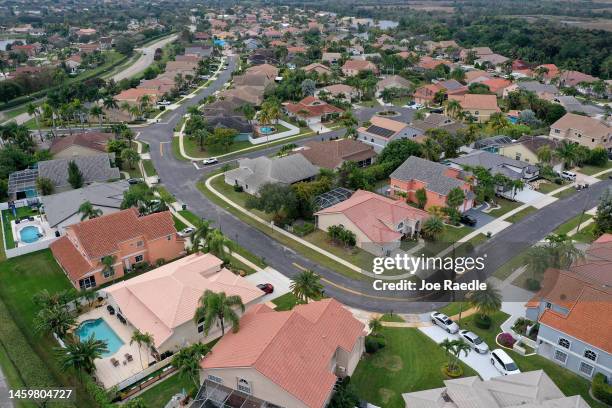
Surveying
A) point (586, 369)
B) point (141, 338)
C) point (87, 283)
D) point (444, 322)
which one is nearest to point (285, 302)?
point (141, 338)

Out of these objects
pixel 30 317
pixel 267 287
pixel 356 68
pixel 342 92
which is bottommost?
pixel 356 68

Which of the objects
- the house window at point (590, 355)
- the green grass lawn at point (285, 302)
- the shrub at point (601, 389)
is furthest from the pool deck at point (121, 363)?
the house window at point (590, 355)

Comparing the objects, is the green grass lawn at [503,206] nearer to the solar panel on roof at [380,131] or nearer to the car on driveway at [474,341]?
the solar panel on roof at [380,131]

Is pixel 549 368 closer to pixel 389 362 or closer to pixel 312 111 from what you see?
pixel 389 362

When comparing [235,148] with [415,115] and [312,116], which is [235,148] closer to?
[312,116]

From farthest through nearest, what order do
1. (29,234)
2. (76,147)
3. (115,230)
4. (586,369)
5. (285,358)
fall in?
(76,147) < (29,234) < (115,230) < (586,369) < (285,358)
